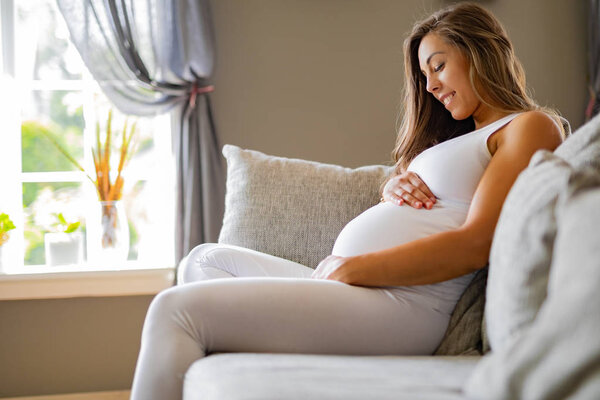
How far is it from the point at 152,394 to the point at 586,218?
0.76 metres

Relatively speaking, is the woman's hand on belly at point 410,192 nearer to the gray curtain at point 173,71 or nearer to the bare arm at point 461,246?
the bare arm at point 461,246

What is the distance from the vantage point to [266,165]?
6.50ft

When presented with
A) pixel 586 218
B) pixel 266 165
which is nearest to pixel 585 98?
pixel 266 165

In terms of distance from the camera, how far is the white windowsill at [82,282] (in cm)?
254

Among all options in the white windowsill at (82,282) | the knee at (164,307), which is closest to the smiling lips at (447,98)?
the knee at (164,307)

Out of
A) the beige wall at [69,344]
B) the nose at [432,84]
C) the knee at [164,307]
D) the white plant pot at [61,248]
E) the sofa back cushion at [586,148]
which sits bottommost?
the beige wall at [69,344]

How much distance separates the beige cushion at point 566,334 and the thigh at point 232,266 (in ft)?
3.00

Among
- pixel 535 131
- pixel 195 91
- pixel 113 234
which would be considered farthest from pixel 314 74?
pixel 535 131

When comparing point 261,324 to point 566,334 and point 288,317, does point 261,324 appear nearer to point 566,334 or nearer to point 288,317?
point 288,317

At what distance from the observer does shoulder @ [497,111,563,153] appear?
1.33 m

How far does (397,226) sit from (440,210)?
0.10m

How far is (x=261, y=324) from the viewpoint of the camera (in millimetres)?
1175

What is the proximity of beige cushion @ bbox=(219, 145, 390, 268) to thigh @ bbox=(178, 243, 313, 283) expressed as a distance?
147 mm

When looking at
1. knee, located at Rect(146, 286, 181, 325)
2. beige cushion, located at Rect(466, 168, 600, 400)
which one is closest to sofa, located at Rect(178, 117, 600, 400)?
beige cushion, located at Rect(466, 168, 600, 400)
